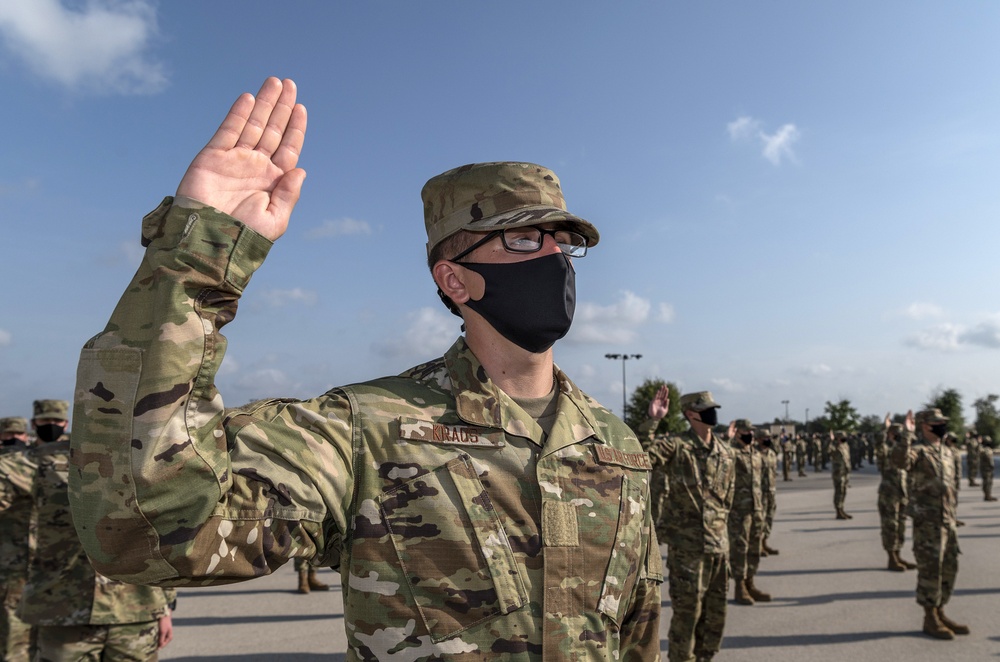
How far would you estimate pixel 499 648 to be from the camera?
5.10ft

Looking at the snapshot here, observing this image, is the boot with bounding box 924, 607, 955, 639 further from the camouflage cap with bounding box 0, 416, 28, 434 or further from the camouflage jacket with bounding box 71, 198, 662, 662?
the camouflage cap with bounding box 0, 416, 28, 434

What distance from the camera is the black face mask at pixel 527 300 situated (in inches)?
73.5

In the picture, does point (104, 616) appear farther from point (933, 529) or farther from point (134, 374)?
point (933, 529)

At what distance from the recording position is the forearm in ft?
3.76

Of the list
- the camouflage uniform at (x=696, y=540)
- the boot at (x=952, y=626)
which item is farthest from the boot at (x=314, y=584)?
the boot at (x=952, y=626)

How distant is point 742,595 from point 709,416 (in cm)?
298

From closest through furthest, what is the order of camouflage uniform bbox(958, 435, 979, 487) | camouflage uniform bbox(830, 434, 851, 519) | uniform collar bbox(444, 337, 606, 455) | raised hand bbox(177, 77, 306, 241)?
raised hand bbox(177, 77, 306, 241) < uniform collar bbox(444, 337, 606, 455) < camouflage uniform bbox(830, 434, 851, 519) < camouflage uniform bbox(958, 435, 979, 487)

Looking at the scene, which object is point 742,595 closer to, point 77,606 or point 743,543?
point 743,543

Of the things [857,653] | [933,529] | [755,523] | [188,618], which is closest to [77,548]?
[188,618]

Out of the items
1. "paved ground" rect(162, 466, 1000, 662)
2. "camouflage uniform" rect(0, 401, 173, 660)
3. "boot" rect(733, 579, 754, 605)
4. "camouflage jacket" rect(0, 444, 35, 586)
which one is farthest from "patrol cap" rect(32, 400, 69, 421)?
"boot" rect(733, 579, 754, 605)

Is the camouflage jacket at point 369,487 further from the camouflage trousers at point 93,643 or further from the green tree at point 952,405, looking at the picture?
the green tree at point 952,405

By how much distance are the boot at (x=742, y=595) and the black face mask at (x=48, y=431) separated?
7610 millimetres

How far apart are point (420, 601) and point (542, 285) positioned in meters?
0.86

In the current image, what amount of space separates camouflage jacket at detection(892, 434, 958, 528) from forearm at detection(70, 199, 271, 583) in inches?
341
